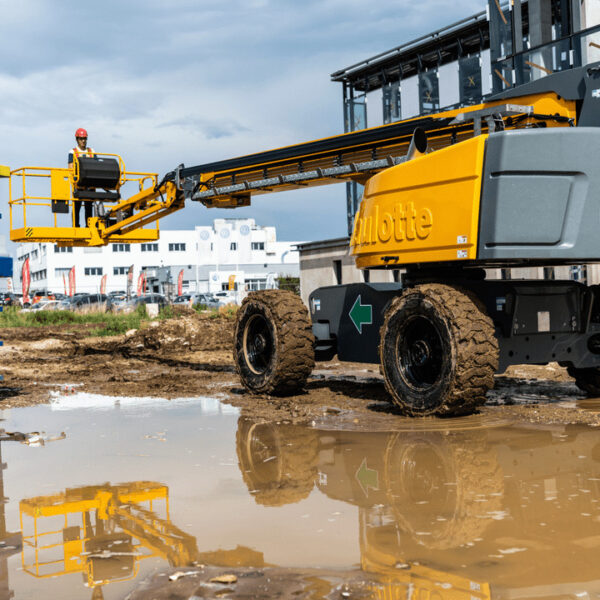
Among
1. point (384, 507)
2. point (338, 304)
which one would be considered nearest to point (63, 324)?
point (338, 304)

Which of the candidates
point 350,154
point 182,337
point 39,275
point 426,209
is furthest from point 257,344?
point 39,275

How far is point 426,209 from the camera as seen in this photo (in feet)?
25.9

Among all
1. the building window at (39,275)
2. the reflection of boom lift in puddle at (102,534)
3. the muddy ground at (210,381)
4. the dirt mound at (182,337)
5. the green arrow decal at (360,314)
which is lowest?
the reflection of boom lift in puddle at (102,534)

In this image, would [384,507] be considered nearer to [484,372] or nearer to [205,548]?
[205,548]

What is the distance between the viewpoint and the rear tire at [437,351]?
24.7ft

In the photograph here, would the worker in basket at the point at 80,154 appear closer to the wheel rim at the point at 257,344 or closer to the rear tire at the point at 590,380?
the wheel rim at the point at 257,344

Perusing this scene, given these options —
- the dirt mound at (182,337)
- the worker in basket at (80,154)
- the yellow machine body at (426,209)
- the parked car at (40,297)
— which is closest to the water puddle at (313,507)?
the yellow machine body at (426,209)

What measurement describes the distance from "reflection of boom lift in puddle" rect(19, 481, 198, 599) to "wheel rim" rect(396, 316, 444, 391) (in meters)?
3.44

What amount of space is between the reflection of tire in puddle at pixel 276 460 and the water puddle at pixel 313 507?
2cm

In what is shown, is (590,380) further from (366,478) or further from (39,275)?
(39,275)

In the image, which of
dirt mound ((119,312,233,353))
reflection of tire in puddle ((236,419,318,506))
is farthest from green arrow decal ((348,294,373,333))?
Answer: dirt mound ((119,312,233,353))

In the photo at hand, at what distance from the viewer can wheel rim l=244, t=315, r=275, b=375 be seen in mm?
10430

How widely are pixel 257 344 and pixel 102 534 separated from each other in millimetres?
6100

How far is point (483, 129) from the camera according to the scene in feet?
28.9
